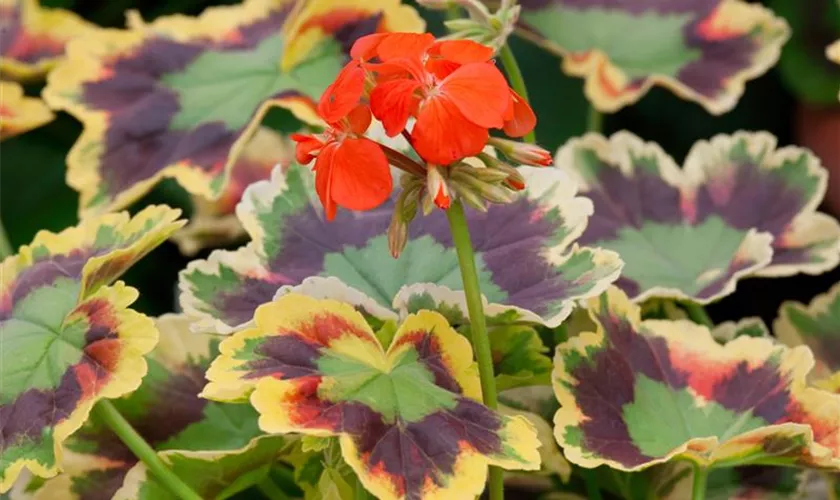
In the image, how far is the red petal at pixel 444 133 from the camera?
0.43 meters

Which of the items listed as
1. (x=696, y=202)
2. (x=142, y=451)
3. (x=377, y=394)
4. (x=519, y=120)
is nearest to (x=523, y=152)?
(x=519, y=120)

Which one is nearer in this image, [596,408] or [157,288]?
[596,408]

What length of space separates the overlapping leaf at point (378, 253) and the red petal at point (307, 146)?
0.11m

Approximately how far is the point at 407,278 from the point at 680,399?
6.6 inches

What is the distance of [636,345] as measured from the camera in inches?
24.0

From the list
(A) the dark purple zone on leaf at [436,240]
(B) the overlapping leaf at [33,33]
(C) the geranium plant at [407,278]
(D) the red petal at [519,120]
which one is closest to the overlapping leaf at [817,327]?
(C) the geranium plant at [407,278]

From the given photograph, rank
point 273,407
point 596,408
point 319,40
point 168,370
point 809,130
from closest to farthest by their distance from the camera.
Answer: point 273,407
point 596,408
point 168,370
point 319,40
point 809,130

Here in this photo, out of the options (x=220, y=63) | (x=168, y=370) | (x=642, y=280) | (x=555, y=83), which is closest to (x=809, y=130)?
(x=555, y=83)

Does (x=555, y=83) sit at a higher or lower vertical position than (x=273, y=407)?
lower

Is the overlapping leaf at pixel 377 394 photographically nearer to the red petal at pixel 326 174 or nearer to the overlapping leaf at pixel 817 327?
the red petal at pixel 326 174

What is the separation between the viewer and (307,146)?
0.47 metres

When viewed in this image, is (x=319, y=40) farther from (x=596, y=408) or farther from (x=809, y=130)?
(x=809, y=130)

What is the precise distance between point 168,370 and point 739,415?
35 cm

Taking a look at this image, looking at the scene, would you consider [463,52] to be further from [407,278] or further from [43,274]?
[43,274]
